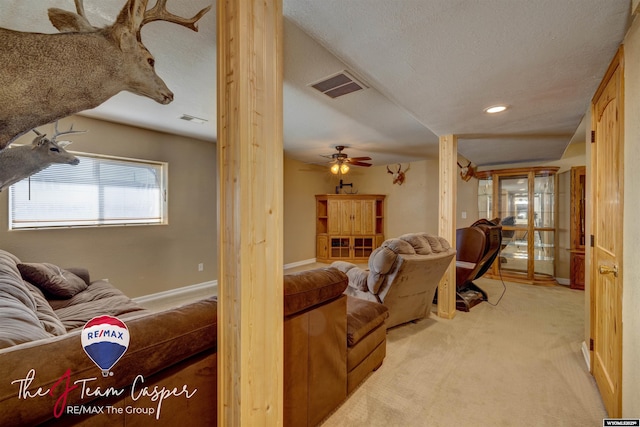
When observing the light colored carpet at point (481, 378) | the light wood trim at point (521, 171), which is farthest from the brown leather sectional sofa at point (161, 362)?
the light wood trim at point (521, 171)

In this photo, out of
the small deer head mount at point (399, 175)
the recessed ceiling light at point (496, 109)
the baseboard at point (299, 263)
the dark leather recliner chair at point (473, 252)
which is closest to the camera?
the recessed ceiling light at point (496, 109)

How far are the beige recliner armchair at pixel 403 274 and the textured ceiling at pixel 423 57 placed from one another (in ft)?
4.15

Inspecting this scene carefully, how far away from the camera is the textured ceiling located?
4.33 ft

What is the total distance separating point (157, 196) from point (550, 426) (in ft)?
14.8

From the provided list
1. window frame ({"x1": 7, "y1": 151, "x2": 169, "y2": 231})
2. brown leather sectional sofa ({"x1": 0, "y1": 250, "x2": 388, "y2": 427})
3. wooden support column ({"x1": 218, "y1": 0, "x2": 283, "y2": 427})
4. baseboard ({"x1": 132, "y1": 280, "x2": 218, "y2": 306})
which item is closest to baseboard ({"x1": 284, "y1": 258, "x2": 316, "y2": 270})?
baseboard ({"x1": 132, "y1": 280, "x2": 218, "y2": 306})

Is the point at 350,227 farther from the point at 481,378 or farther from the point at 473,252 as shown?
the point at 481,378

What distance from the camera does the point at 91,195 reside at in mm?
3086

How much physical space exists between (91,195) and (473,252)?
4566 millimetres

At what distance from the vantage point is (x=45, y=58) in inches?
38.6

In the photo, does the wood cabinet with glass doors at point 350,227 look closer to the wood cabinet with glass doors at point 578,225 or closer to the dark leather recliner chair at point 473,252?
the dark leather recliner chair at point 473,252

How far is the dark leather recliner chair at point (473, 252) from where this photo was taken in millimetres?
3322

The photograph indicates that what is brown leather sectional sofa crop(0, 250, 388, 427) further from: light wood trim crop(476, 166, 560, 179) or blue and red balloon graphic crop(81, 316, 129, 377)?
light wood trim crop(476, 166, 560, 179)

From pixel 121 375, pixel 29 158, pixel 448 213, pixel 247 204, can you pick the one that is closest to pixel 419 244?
pixel 448 213

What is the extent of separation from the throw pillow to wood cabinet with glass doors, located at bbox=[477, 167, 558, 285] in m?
5.80
